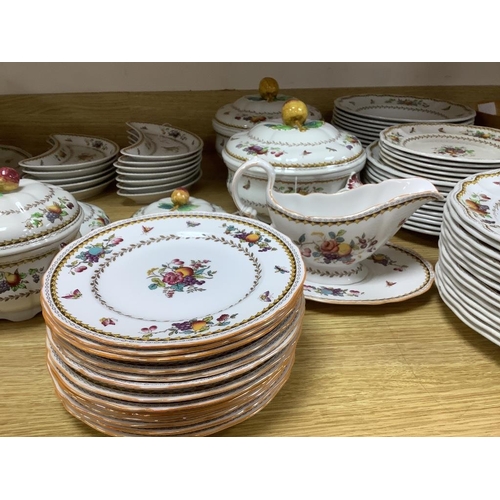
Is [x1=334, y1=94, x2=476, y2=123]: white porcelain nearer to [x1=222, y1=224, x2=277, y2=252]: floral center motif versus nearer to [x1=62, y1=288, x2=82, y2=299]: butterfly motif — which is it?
[x1=222, y1=224, x2=277, y2=252]: floral center motif

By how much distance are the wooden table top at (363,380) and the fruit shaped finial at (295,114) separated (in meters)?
0.31

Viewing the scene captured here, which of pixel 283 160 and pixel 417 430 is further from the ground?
pixel 283 160

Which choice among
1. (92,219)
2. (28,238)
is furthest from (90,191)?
(28,238)

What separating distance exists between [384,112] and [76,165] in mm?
661

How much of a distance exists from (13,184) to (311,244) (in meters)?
0.40

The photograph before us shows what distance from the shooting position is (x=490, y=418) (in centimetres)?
58

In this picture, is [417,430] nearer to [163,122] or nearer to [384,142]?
[384,142]

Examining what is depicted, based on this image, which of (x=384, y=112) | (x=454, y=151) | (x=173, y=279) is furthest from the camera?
(x=384, y=112)

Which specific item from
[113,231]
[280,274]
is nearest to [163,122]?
[113,231]

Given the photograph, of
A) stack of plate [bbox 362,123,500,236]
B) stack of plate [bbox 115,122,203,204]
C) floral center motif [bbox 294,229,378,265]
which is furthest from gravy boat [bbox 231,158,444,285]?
stack of plate [bbox 115,122,203,204]

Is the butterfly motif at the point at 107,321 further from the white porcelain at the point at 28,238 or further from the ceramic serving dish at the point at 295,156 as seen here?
the ceramic serving dish at the point at 295,156

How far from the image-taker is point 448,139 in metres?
1.03

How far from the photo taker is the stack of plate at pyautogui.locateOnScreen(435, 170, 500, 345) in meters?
0.62

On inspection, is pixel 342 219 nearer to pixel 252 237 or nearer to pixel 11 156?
pixel 252 237
